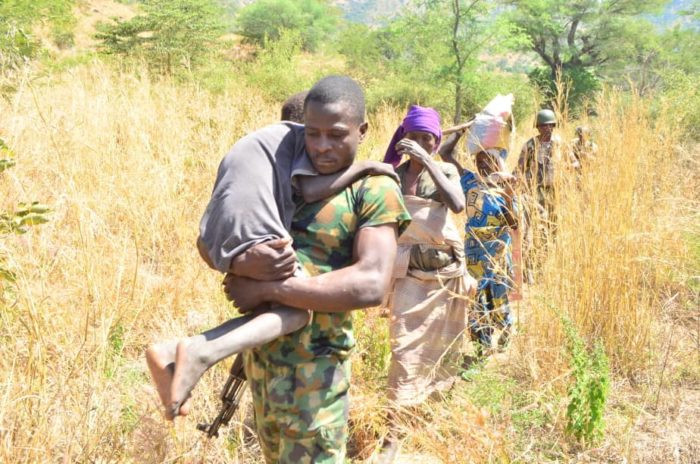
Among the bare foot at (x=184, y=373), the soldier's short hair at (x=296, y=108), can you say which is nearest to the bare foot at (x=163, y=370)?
the bare foot at (x=184, y=373)

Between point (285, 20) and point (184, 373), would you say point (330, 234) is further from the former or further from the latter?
point (285, 20)

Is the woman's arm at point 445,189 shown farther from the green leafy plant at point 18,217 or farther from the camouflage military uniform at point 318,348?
the green leafy plant at point 18,217

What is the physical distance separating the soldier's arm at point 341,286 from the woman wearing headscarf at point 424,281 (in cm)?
137

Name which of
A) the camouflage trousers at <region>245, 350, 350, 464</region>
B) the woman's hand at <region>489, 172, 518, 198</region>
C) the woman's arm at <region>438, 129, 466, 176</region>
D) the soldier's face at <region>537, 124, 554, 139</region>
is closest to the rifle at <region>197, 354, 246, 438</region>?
the camouflage trousers at <region>245, 350, 350, 464</region>

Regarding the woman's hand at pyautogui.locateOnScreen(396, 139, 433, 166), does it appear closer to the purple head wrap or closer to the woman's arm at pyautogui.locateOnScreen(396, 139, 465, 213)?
the woman's arm at pyautogui.locateOnScreen(396, 139, 465, 213)

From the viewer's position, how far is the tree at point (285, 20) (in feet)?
92.1

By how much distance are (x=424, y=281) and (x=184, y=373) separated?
6.06ft

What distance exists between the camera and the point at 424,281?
9.47ft

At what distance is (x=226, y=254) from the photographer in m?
1.36

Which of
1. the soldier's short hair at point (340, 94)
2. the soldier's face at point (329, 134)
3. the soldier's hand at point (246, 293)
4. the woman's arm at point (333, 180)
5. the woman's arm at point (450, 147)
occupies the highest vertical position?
the soldier's short hair at point (340, 94)

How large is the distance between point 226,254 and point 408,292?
1.65 m

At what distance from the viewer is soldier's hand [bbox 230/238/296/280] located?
132 cm

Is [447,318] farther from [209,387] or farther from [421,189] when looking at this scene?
[209,387]

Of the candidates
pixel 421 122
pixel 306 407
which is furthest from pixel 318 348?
pixel 421 122
